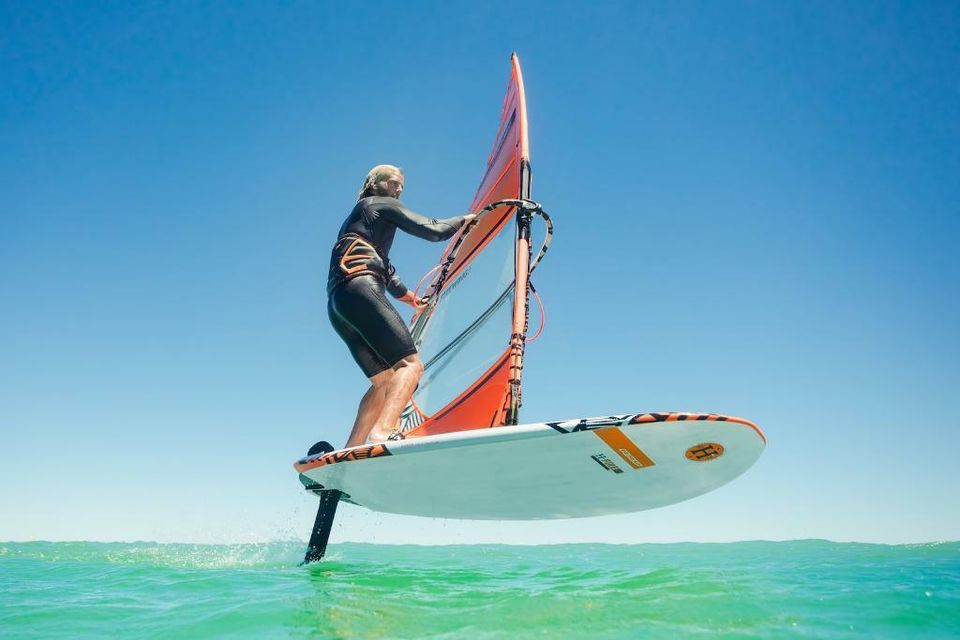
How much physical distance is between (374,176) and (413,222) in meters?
→ 0.66

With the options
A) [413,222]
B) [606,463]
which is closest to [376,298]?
[413,222]

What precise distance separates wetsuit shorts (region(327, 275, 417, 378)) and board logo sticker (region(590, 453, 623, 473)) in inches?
67.1

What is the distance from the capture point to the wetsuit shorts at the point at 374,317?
473 cm

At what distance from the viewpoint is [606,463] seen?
400 cm

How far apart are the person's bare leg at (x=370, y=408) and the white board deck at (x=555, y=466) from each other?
1.39 ft

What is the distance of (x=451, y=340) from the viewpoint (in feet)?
22.6

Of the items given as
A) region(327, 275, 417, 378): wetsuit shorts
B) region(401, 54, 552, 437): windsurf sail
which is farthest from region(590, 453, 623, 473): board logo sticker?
region(327, 275, 417, 378): wetsuit shorts

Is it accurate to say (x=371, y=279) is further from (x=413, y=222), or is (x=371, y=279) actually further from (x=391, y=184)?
(x=391, y=184)

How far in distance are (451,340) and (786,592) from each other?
409 centimetres

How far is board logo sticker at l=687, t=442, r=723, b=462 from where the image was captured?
3.84 metres

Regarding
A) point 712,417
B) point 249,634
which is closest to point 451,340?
point 712,417

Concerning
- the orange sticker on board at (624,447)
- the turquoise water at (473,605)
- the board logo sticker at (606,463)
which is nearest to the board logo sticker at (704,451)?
the orange sticker on board at (624,447)

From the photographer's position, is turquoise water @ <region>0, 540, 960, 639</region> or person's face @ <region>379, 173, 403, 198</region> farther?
person's face @ <region>379, 173, 403, 198</region>

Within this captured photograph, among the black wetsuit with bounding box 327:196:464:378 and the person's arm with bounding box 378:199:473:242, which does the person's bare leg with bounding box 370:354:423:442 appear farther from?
the person's arm with bounding box 378:199:473:242
